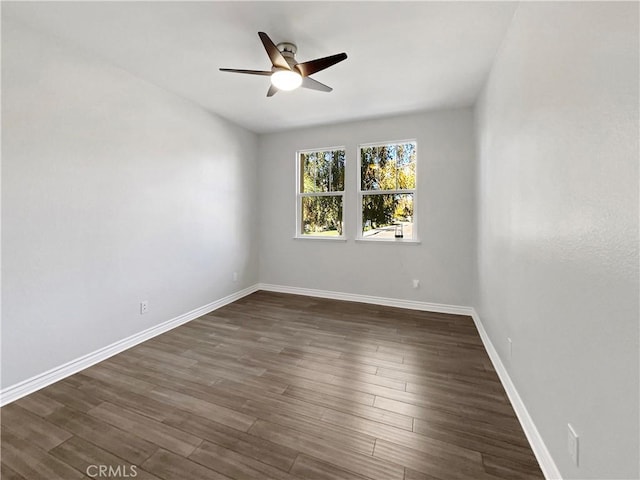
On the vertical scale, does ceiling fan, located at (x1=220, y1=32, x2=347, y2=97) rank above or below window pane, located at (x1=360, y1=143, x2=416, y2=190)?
above

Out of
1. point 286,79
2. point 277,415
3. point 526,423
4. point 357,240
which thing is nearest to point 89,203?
point 286,79

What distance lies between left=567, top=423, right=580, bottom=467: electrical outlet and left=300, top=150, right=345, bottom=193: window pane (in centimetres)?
362

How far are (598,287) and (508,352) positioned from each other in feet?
4.29

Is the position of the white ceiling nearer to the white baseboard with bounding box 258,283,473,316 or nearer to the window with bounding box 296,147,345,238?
the window with bounding box 296,147,345,238

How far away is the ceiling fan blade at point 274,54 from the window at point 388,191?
2.21 m

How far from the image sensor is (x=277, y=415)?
181cm

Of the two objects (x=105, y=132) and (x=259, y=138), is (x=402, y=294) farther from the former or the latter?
(x=105, y=132)

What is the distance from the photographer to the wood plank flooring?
4.71 ft

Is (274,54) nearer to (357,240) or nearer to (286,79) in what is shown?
(286,79)

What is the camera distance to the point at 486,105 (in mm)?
2775

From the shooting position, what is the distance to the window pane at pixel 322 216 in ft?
14.4

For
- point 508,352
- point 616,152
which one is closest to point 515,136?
point 616,152

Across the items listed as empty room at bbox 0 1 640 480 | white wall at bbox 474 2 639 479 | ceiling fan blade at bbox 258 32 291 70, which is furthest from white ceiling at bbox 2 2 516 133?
white wall at bbox 474 2 639 479

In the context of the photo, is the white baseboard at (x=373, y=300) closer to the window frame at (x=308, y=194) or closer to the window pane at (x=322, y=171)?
the window frame at (x=308, y=194)
